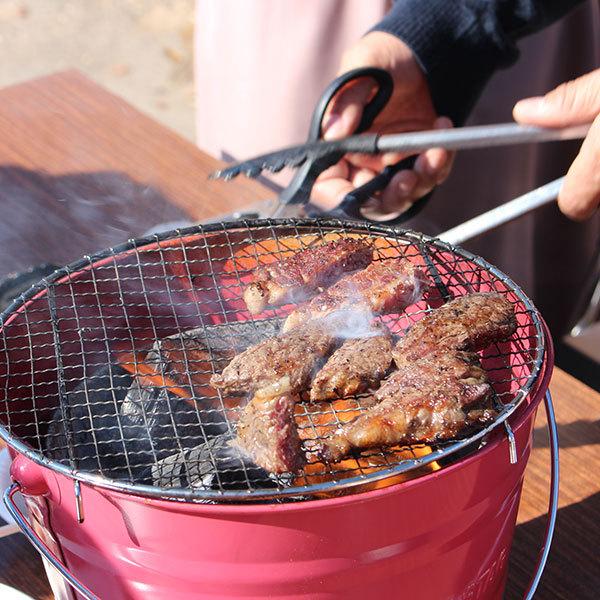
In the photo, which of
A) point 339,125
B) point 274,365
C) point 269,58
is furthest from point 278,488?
point 269,58

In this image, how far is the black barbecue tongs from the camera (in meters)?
2.11

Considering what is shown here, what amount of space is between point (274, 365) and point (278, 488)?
14.5 inches

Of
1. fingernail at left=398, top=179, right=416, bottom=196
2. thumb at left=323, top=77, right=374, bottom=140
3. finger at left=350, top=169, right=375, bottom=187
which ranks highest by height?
thumb at left=323, top=77, right=374, bottom=140

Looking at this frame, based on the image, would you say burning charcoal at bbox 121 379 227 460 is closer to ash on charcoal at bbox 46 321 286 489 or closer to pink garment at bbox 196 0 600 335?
ash on charcoal at bbox 46 321 286 489

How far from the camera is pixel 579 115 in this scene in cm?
204

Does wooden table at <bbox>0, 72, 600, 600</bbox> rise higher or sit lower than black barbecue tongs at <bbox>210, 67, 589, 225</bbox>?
lower

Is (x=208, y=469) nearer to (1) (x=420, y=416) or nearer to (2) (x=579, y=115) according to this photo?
(1) (x=420, y=416)

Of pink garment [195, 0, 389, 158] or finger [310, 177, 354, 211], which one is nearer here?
finger [310, 177, 354, 211]

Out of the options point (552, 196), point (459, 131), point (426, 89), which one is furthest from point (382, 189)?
point (426, 89)

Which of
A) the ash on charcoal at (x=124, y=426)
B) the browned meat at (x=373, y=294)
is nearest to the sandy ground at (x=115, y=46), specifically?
the browned meat at (x=373, y=294)

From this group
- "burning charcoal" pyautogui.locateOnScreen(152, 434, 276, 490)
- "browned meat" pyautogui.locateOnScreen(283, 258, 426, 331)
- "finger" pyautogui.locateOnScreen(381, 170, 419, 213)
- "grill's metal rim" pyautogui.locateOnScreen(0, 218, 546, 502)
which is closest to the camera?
"grill's metal rim" pyautogui.locateOnScreen(0, 218, 546, 502)

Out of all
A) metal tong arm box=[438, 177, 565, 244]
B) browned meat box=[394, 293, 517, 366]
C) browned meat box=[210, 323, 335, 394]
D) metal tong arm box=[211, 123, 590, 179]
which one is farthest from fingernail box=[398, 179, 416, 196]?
browned meat box=[210, 323, 335, 394]

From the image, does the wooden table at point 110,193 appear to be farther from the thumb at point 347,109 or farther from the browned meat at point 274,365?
the browned meat at point 274,365

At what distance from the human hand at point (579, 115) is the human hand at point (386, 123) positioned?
0.62m
